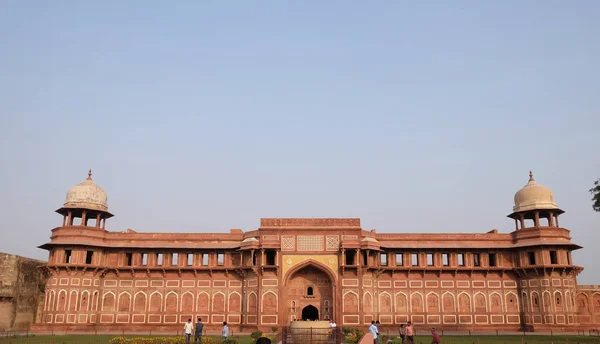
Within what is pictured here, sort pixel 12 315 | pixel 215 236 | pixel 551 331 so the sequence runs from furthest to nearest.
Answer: pixel 215 236 → pixel 12 315 → pixel 551 331

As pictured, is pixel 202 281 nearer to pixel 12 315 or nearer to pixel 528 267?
pixel 12 315

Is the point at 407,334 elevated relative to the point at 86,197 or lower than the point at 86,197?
lower

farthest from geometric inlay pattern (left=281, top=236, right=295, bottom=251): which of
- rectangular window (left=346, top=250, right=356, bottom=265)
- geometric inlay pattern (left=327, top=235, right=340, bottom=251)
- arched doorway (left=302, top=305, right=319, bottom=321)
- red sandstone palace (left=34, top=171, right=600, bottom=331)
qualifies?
arched doorway (left=302, top=305, right=319, bottom=321)

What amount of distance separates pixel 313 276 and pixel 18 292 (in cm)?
2422

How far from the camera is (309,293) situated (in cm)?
4122

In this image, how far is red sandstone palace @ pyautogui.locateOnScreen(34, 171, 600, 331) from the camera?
130ft

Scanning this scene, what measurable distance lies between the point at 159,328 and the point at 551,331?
3009 cm

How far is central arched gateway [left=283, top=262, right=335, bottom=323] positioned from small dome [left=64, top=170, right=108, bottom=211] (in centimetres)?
1752

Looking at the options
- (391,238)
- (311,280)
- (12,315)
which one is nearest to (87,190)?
(12,315)

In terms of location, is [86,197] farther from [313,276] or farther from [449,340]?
[449,340]

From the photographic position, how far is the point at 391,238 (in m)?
43.0

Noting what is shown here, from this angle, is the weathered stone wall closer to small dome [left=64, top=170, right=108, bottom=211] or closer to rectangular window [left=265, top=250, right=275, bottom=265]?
small dome [left=64, top=170, right=108, bottom=211]

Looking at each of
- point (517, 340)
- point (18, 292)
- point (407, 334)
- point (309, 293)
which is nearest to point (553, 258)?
point (517, 340)

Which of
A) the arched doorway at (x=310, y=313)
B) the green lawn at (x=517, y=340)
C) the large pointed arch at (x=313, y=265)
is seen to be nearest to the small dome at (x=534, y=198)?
the green lawn at (x=517, y=340)
